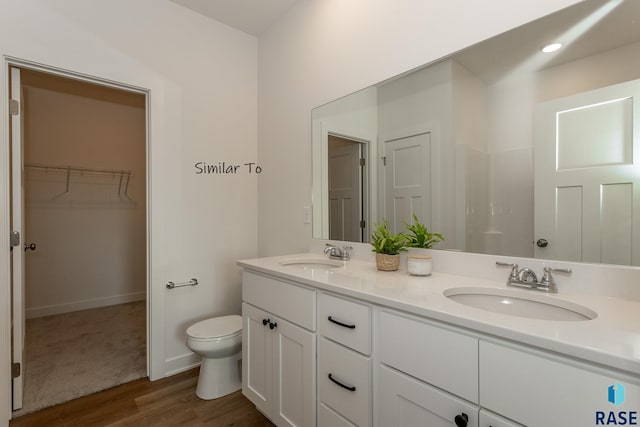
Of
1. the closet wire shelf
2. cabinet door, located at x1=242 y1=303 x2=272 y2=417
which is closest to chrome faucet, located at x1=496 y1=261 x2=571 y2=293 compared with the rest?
cabinet door, located at x1=242 y1=303 x2=272 y2=417

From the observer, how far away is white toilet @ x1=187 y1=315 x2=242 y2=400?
1.82 m

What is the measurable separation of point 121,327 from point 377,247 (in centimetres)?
288

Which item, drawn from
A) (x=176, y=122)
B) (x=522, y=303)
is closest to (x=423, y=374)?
(x=522, y=303)

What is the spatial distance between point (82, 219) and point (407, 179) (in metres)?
3.79

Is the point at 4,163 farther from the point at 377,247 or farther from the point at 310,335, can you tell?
the point at 377,247

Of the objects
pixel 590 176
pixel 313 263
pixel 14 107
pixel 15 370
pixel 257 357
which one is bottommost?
pixel 15 370

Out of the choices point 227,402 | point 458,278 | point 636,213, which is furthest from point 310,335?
point 636,213

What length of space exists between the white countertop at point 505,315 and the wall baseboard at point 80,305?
3.34m

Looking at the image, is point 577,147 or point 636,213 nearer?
point 636,213

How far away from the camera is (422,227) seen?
1.48m

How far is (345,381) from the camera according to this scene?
1.13 m

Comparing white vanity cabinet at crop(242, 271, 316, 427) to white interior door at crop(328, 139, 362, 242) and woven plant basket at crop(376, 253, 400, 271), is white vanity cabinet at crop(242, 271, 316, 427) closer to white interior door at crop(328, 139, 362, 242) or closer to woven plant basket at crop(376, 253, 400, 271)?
woven plant basket at crop(376, 253, 400, 271)

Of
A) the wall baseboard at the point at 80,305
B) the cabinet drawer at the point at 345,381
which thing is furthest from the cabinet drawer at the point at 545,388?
the wall baseboard at the point at 80,305

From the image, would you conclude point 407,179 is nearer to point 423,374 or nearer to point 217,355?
point 423,374
